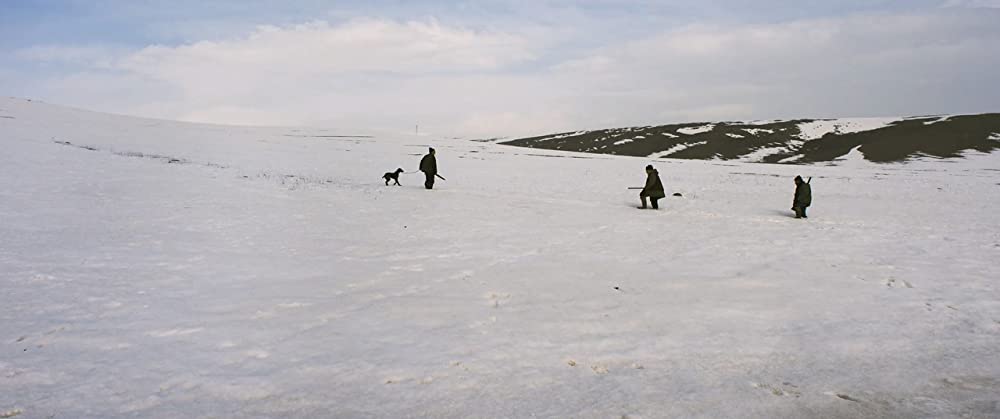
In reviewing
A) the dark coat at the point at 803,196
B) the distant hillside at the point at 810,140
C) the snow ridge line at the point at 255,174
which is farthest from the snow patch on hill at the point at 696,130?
the snow ridge line at the point at 255,174

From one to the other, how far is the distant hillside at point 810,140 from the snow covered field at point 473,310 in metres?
71.1

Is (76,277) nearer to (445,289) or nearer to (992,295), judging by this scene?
(445,289)

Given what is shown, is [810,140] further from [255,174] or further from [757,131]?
[255,174]

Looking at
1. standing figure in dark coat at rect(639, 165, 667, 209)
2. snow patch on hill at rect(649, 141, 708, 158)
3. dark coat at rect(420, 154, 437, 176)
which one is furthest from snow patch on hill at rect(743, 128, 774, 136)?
dark coat at rect(420, 154, 437, 176)

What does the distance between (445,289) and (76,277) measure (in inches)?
229

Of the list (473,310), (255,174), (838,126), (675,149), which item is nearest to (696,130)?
(675,149)

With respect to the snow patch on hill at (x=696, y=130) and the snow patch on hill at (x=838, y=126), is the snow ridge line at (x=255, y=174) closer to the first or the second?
the snow patch on hill at (x=838, y=126)

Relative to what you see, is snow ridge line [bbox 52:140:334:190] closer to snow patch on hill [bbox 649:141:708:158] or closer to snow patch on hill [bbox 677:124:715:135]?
snow patch on hill [bbox 649:141:708:158]

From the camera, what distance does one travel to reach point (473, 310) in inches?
301

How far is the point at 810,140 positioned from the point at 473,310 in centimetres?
11068

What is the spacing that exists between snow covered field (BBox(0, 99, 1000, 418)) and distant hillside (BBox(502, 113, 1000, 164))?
71.1 meters

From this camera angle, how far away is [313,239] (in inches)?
492

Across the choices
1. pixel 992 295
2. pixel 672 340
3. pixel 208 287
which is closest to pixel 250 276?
pixel 208 287

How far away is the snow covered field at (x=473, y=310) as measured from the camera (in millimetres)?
5074
